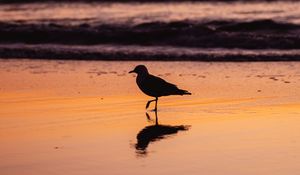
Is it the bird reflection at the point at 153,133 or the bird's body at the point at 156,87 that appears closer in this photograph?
the bird reflection at the point at 153,133

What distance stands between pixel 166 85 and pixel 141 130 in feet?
6.65

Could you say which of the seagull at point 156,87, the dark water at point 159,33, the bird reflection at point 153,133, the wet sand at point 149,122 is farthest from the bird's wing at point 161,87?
the dark water at point 159,33

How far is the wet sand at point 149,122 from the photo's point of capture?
7.85 meters

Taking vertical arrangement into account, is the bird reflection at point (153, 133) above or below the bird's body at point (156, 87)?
below

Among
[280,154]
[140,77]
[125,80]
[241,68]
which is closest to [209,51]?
[241,68]

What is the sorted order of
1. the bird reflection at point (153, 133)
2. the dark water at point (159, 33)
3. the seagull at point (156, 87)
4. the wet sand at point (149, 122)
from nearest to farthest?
the wet sand at point (149, 122), the bird reflection at point (153, 133), the seagull at point (156, 87), the dark water at point (159, 33)

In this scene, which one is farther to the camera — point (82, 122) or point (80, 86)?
point (80, 86)

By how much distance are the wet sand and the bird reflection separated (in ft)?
0.04

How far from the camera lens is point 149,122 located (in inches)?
407

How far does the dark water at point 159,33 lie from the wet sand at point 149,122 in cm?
236

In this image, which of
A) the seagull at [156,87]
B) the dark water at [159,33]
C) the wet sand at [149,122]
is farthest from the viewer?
the dark water at [159,33]

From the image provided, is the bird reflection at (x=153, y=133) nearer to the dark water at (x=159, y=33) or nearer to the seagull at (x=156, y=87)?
→ the seagull at (x=156, y=87)

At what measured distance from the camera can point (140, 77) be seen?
12102 mm

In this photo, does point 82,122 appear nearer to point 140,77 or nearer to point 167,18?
point 140,77
